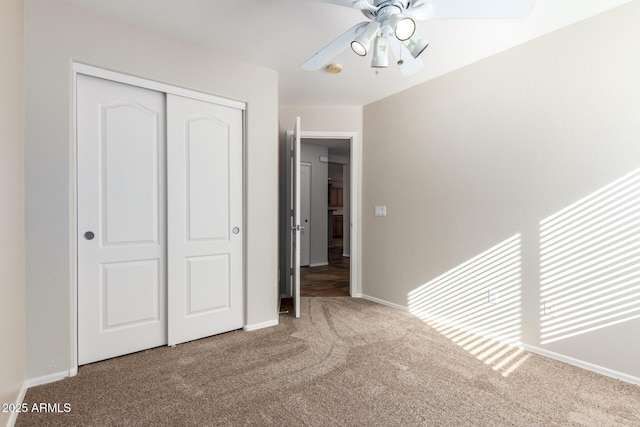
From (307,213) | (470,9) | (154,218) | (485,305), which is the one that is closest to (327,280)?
(307,213)

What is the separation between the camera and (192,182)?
256 cm

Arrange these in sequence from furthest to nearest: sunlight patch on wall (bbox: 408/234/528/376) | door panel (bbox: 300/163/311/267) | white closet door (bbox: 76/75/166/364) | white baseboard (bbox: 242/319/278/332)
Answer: door panel (bbox: 300/163/311/267) → white baseboard (bbox: 242/319/278/332) → sunlight patch on wall (bbox: 408/234/528/376) → white closet door (bbox: 76/75/166/364)

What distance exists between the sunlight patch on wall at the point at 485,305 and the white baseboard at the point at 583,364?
106 mm

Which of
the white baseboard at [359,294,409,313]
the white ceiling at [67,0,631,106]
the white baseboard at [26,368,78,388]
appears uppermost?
the white ceiling at [67,0,631,106]

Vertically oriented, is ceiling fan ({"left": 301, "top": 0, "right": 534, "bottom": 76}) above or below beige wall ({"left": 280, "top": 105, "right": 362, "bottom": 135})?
below

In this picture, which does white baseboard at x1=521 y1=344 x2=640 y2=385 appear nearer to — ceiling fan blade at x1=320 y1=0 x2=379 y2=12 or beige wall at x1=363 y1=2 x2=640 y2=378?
beige wall at x1=363 y1=2 x2=640 y2=378

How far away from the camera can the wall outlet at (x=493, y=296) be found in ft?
8.64

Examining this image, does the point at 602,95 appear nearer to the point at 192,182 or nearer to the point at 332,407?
the point at 332,407

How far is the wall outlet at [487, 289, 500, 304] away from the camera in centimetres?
263

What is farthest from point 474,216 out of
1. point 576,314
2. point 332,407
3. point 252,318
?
point 252,318

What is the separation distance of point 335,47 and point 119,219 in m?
1.89

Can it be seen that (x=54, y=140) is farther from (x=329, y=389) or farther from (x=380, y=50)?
(x=329, y=389)

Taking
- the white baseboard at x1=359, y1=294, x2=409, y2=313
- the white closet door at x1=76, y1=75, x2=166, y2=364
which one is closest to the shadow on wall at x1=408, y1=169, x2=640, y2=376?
the white baseboard at x1=359, y1=294, x2=409, y2=313

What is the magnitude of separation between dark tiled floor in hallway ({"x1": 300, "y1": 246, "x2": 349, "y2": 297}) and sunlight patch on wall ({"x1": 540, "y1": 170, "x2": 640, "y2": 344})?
7.55ft
